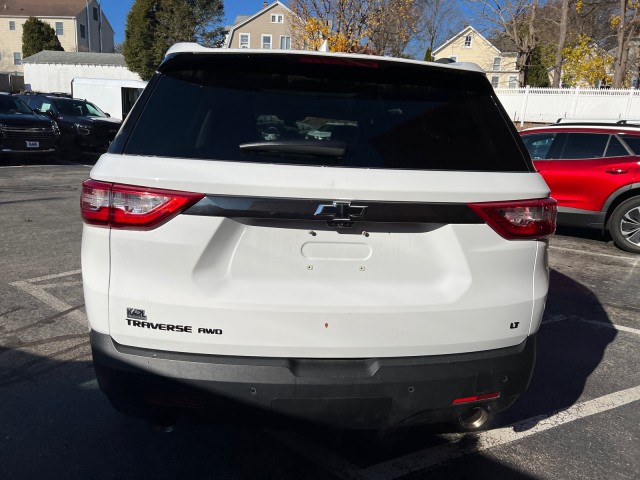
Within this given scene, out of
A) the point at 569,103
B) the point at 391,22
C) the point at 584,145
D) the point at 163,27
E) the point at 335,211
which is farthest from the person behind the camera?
the point at 163,27

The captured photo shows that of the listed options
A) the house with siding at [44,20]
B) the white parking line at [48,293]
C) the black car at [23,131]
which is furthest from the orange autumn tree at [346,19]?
the house with siding at [44,20]

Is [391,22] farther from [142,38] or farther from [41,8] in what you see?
[41,8]

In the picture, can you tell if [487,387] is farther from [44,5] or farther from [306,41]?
[44,5]

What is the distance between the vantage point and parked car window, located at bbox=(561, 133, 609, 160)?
305 inches

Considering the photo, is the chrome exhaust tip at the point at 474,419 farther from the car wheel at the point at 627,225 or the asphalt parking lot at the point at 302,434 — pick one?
the car wheel at the point at 627,225

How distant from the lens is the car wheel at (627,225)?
7.41 metres

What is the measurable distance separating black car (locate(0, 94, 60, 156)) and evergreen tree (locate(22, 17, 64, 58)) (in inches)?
2143

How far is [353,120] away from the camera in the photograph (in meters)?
2.30

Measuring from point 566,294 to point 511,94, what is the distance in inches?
930

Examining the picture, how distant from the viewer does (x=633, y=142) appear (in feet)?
24.5

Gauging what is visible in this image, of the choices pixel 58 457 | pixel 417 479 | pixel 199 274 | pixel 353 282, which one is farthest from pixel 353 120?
pixel 58 457

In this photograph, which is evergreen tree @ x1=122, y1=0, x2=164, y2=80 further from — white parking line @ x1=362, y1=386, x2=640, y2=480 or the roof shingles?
white parking line @ x1=362, y1=386, x2=640, y2=480

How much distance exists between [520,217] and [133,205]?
152 cm

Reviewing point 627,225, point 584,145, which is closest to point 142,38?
point 584,145
